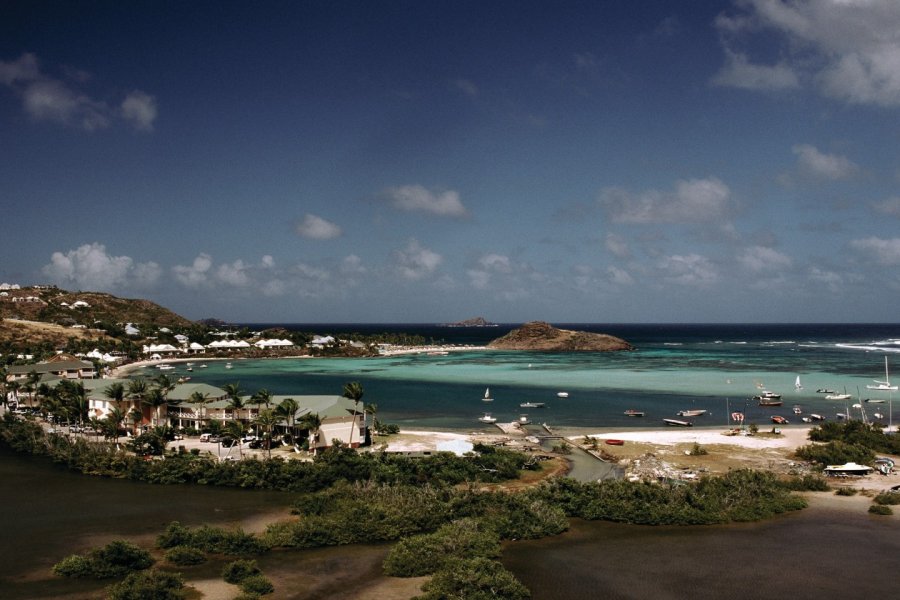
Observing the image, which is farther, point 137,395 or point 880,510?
point 137,395

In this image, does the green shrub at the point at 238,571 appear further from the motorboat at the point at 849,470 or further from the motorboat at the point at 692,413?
the motorboat at the point at 692,413

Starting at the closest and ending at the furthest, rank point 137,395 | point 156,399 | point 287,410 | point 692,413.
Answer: point 287,410, point 156,399, point 137,395, point 692,413

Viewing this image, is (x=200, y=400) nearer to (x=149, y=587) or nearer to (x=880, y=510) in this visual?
(x=149, y=587)

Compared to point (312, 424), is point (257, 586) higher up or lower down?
lower down

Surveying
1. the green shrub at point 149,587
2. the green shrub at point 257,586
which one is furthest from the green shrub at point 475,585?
the green shrub at point 149,587

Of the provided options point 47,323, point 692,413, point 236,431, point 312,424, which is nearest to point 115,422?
point 236,431

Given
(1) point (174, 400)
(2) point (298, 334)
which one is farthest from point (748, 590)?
(2) point (298, 334)

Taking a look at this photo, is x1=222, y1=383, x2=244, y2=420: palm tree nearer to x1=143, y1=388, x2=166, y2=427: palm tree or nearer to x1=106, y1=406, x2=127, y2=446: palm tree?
x1=143, y1=388, x2=166, y2=427: palm tree
